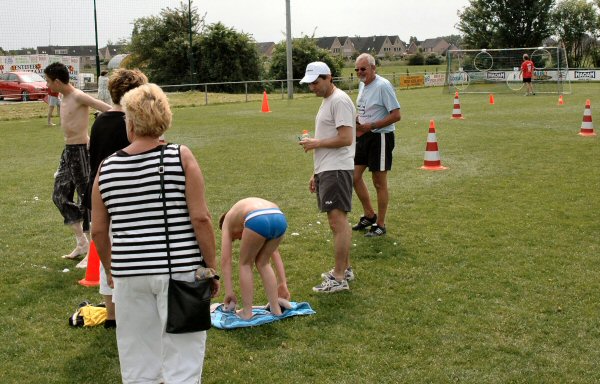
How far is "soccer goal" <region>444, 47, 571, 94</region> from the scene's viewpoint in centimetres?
3347

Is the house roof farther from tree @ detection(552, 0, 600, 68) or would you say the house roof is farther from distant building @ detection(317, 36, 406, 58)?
distant building @ detection(317, 36, 406, 58)

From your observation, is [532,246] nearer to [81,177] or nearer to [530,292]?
[530,292]

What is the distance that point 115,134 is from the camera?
15.4 feet

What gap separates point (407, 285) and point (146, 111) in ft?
11.3

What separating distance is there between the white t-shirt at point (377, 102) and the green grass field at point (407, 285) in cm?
130

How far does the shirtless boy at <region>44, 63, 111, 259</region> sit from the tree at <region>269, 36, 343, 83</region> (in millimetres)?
39880

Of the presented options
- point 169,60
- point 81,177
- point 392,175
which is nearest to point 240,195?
point 392,175

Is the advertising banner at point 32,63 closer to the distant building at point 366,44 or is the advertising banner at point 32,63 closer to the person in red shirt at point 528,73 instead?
the person in red shirt at point 528,73

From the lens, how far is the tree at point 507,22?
55.5 m

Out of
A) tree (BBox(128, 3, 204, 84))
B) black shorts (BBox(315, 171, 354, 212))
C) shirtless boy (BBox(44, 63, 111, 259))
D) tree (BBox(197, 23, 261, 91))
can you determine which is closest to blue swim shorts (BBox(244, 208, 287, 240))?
black shorts (BBox(315, 171, 354, 212))

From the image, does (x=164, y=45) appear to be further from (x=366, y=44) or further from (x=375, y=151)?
(x=366, y=44)

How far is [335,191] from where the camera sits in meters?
5.65

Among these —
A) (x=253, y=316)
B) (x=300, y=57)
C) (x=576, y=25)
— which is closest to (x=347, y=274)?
(x=253, y=316)

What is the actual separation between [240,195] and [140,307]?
660 cm
